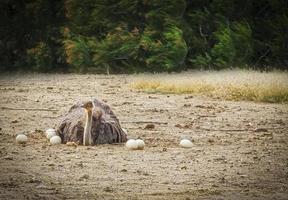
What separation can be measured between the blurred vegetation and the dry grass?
6.32ft

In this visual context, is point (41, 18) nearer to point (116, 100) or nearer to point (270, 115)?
point (116, 100)

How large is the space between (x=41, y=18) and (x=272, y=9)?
24.2ft

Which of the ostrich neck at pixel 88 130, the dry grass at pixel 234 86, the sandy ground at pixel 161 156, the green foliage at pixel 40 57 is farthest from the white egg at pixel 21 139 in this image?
the green foliage at pixel 40 57

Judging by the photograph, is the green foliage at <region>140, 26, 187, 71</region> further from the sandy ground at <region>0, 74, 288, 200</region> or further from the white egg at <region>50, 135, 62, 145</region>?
the white egg at <region>50, 135, 62, 145</region>

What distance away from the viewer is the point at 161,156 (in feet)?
30.1

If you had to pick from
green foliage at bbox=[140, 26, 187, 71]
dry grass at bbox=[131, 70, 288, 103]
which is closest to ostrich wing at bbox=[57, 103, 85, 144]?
dry grass at bbox=[131, 70, 288, 103]

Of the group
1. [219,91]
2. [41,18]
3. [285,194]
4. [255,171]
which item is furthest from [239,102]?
[41,18]

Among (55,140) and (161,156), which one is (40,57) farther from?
(161,156)

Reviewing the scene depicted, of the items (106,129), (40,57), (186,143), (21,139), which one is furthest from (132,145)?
(40,57)

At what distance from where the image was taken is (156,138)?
10.7m

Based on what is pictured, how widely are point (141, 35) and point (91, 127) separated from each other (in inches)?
488

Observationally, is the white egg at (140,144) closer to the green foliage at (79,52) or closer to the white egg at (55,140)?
the white egg at (55,140)

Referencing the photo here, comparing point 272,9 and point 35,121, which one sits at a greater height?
point 272,9

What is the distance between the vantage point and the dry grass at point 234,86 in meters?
15.4
